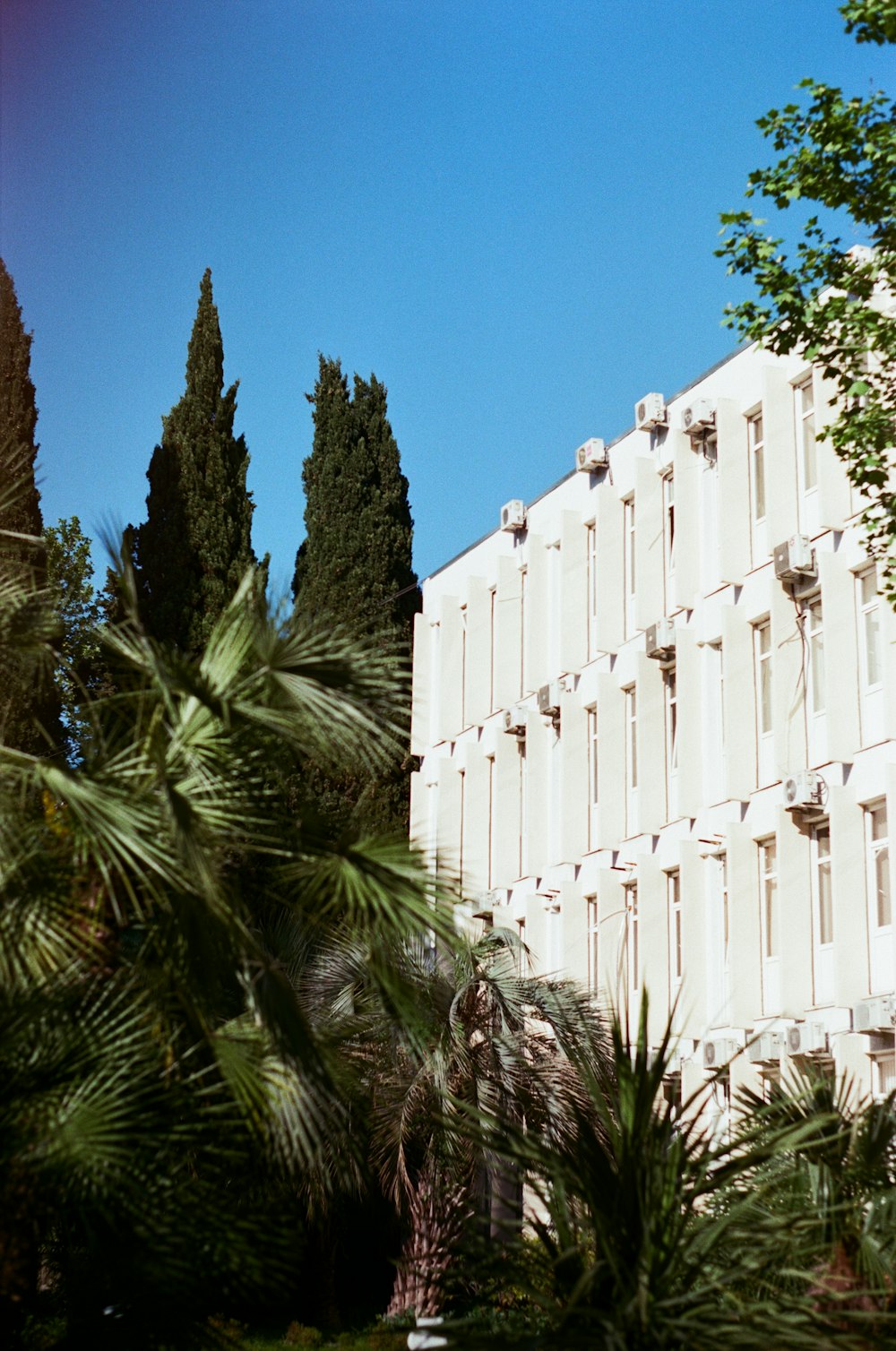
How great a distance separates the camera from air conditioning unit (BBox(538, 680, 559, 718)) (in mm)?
34844

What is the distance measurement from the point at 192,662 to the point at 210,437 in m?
31.9

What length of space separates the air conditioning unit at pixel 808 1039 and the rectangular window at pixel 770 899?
1.89 meters

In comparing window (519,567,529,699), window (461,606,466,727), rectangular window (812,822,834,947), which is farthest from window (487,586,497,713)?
rectangular window (812,822,834,947)

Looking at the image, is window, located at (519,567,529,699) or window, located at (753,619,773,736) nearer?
window, located at (753,619,773,736)

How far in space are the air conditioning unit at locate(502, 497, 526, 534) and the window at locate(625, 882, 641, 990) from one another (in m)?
8.85

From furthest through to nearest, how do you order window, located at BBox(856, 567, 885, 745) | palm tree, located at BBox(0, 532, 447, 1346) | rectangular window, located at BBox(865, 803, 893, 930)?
1. window, located at BBox(856, 567, 885, 745)
2. rectangular window, located at BBox(865, 803, 893, 930)
3. palm tree, located at BBox(0, 532, 447, 1346)

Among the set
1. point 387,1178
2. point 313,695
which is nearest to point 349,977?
point 387,1178

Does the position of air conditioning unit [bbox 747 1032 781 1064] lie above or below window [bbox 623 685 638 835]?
below

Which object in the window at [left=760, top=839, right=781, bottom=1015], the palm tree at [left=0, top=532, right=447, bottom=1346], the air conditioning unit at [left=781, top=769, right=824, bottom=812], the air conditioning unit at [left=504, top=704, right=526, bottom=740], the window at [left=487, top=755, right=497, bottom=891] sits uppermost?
the air conditioning unit at [left=504, top=704, right=526, bottom=740]

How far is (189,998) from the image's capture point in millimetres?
9414

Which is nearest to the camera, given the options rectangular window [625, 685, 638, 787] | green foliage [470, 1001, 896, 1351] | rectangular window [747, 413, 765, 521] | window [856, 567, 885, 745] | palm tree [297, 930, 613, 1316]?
green foliage [470, 1001, 896, 1351]

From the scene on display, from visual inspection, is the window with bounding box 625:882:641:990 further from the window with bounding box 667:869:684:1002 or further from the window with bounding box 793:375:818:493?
the window with bounding box 793:375:818:493

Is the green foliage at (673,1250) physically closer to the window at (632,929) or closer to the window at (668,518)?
the window at (632,929)

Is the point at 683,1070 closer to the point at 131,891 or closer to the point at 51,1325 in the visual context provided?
the point at 51,1325
